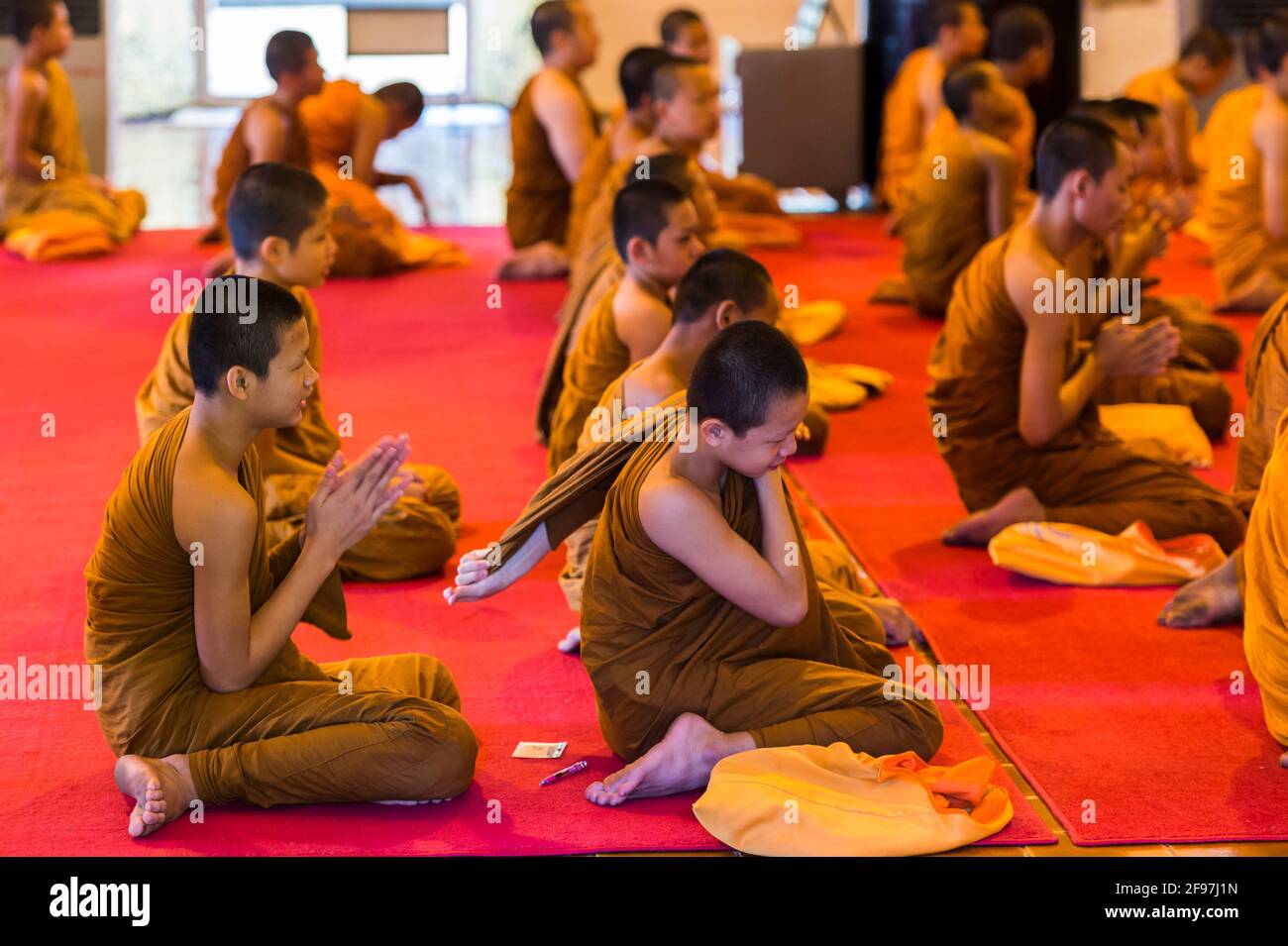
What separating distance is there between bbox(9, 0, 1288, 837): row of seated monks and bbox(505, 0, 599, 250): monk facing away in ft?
7.84

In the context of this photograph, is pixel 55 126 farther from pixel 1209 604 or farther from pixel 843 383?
pixel 1209 604

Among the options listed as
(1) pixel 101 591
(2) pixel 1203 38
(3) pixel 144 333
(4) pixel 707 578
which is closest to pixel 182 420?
(1) pixel 101 591

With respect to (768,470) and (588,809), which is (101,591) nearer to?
(588,809)

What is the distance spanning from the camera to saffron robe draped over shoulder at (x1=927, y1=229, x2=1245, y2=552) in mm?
3770

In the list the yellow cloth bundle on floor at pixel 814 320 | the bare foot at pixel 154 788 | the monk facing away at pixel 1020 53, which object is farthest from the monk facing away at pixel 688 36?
the bare foot at pixel 154 788

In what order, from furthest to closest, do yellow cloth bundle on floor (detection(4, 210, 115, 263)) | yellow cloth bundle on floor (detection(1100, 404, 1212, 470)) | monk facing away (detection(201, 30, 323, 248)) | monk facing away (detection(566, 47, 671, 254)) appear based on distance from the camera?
yellow cloth bundle on floor (detection(4, 210, 115, 263))
monk facing away (detection(201, 30, 323, 248))
monk facing away (detection(566, 47, 671, 254))
yellow cloth bundle on floor (detection(1100, 404, 1212, 470))

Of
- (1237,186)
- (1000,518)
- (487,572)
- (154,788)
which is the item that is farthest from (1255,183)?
(154,788)

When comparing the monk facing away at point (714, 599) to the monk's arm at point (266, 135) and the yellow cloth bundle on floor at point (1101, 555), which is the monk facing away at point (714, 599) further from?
the monk's arm at point (266, 135)

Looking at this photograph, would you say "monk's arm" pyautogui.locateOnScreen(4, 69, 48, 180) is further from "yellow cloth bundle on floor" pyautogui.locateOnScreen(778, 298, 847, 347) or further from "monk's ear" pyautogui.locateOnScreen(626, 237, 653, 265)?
"monk's ear" pyautogui.locateOnScreen(626, 237, 653, 265)

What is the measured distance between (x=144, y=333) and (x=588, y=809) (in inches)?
167

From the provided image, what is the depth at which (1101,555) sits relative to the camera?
3.63 m


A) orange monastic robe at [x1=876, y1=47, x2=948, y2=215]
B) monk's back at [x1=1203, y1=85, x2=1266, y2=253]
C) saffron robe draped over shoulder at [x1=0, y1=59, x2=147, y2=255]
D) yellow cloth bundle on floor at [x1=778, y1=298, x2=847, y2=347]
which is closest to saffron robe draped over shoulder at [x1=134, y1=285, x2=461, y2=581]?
yellow cloth bundle on floor at [x1=778, y1=298, x2=847, y2=347]

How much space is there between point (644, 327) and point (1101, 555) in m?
1.11

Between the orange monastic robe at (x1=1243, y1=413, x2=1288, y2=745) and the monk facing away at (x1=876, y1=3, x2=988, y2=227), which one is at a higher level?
the monk facing away at (x1=876, y1=3, x2=988, y2=227)
